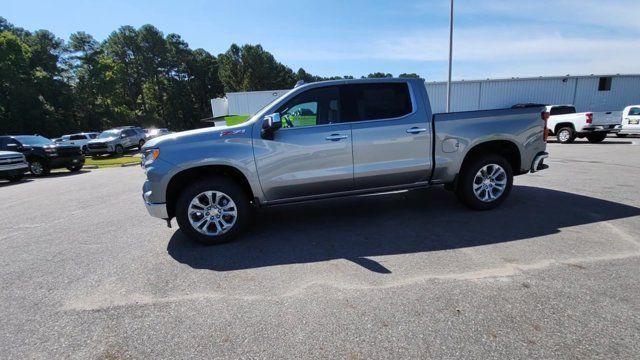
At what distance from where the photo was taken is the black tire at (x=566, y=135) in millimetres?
15969

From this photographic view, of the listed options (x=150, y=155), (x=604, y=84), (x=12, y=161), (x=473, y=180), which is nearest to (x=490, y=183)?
(x=473, y=180)

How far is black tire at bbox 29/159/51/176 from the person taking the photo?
47.5 ft

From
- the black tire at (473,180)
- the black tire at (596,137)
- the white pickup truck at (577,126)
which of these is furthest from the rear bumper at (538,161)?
the black tire at (596,137)

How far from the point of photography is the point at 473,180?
16.2 ft

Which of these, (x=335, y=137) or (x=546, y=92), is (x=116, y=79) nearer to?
(x=546, y=92)

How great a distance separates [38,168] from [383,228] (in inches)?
651

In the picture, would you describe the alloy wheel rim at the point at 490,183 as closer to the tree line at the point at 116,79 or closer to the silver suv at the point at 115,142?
the silver suv at the point at 115,142

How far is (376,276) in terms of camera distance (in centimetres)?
329

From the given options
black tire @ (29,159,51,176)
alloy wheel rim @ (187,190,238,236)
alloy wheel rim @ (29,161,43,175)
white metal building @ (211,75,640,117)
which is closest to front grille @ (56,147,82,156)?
black tire @ (29,159,51,176)

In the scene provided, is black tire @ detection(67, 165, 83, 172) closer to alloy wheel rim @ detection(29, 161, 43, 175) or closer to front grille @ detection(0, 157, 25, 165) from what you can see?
→ alloy wheel rim @ detection(29, 161, 43, 175)

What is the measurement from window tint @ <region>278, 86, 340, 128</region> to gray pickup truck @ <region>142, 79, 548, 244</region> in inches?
0.5

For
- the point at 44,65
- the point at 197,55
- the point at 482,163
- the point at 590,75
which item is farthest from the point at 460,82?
the point at 197,55

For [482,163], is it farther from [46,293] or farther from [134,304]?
[46,293]

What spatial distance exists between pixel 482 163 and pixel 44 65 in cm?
6487
